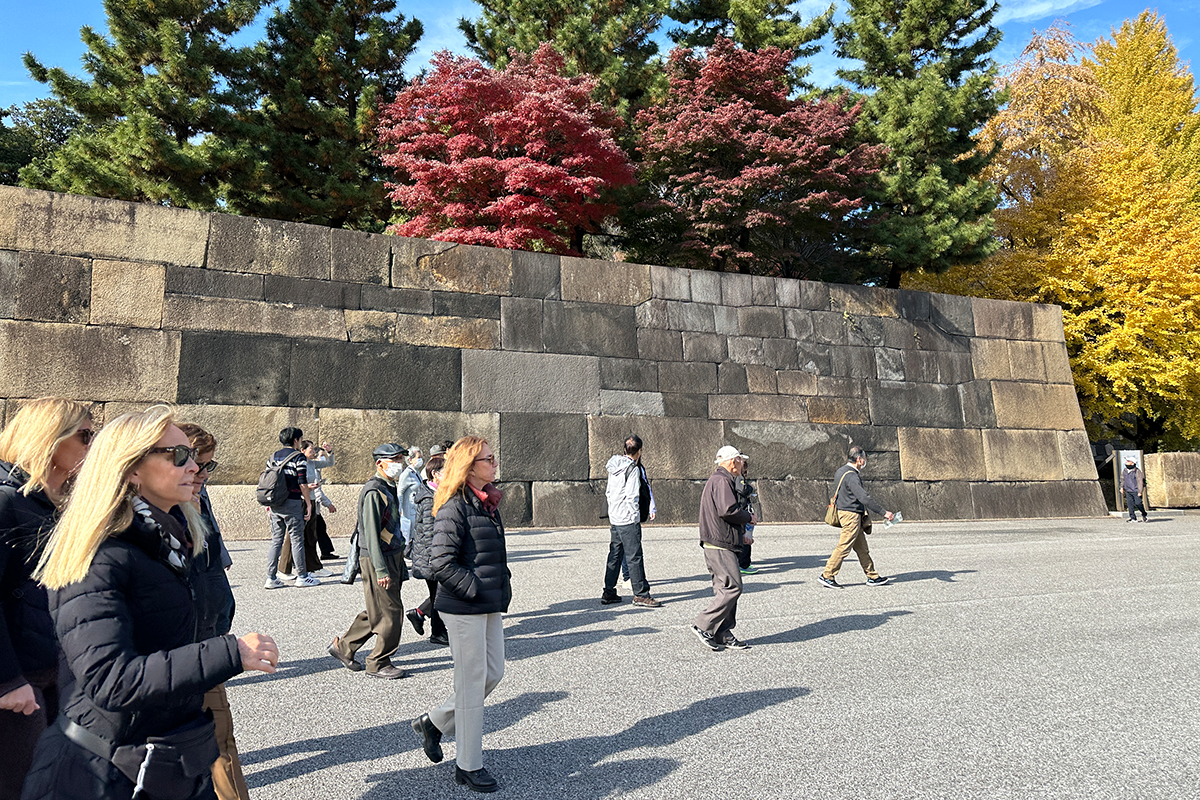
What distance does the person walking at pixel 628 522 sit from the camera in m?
8.09

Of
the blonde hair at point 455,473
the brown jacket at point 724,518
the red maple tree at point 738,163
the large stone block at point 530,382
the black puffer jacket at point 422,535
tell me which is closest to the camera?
the blonde hair at point 455,473

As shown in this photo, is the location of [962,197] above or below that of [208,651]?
above

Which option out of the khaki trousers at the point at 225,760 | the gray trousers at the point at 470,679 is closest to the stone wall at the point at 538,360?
the gray trousers at the point at 470,679

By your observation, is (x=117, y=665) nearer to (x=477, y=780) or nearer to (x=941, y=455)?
Answer: (x=477, y=780)

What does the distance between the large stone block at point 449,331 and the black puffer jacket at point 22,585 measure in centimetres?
1158

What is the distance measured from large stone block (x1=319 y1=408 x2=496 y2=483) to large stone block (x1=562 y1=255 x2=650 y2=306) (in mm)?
3171

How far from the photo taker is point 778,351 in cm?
1745

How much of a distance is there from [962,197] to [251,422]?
725 inches

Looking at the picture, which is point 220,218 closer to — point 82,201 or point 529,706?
point 82,201

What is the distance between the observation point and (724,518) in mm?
6492

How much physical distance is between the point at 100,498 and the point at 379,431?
463 inches

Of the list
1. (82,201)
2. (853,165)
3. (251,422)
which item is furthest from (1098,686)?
(853,165)

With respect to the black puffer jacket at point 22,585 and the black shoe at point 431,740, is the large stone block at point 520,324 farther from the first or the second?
the black puffer jacket at point 22,585

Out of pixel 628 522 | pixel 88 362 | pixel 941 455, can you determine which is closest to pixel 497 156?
pixel 88 362
